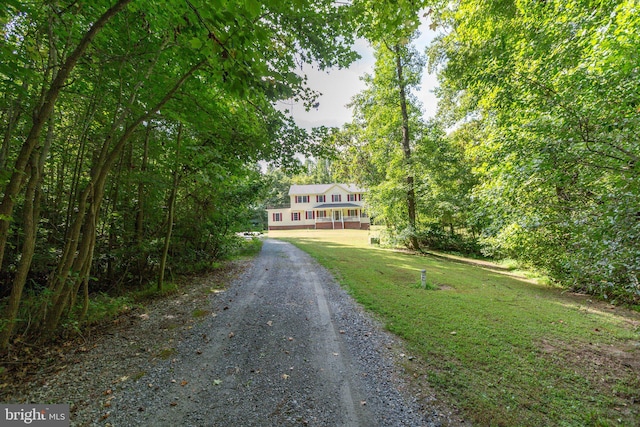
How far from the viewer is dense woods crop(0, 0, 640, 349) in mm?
2680

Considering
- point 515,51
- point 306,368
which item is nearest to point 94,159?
point 306,368

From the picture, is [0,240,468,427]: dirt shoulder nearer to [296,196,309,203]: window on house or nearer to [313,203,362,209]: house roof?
[313,203,362,209]: house roof

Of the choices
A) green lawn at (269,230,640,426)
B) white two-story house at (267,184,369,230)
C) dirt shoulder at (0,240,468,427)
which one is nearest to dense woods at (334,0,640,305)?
green lawn at (269,230,640,426)

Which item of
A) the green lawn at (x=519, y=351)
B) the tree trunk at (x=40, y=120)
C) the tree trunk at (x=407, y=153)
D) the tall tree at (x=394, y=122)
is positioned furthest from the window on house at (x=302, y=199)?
the tree trunk at (x=40, y=120)

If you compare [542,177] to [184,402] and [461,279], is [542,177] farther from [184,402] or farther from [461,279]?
[184,402]

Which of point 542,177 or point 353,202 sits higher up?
point 353,202

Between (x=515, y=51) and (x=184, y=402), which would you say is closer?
(x=184, y=402)

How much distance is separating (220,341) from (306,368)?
1534 millimetres

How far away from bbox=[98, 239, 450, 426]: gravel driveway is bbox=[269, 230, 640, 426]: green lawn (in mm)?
515

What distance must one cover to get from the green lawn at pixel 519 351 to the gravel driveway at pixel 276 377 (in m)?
0.51

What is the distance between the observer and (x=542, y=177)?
4.09 meters

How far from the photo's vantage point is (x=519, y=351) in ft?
11.2

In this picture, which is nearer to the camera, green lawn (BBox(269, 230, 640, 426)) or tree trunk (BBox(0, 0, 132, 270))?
green lawn (BBox(269, 230, 640, 426))

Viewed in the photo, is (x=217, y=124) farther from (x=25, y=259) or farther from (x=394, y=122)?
(x=394, y=122)
